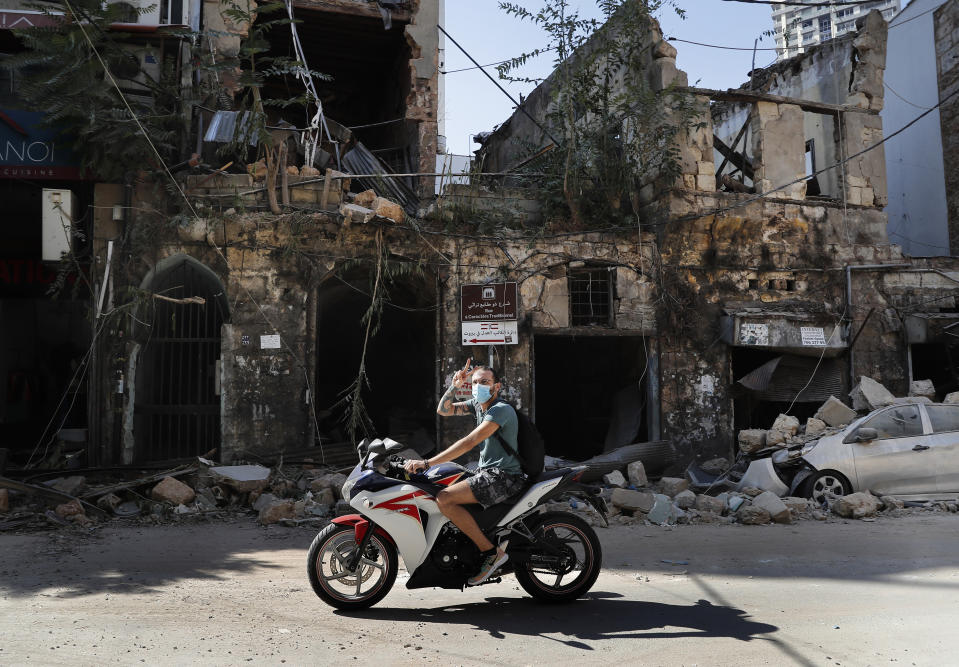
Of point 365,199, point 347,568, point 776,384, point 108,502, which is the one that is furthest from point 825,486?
point 108,502

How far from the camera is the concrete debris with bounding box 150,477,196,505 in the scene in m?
8.45

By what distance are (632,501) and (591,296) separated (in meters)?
4.53

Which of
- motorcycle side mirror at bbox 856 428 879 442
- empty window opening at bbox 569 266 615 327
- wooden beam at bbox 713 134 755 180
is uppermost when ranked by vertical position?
wooden beam at bbox 713 134 755 180

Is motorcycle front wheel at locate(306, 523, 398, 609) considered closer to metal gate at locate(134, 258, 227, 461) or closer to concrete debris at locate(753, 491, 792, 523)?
concrete debris at locate(753, 491, 792, 523)

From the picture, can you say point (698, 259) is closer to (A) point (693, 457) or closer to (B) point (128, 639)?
(A) point (693, 457)

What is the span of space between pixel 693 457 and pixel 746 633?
7842mm

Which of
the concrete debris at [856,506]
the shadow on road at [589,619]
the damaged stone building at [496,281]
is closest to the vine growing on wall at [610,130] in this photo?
the damaged stone building at [496,281]

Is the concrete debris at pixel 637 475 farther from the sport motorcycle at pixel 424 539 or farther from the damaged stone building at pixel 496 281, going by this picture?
the sport motorcycle at pixel 424 539

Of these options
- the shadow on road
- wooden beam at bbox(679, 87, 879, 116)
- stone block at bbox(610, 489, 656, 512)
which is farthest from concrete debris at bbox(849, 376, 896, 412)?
the shadow on road

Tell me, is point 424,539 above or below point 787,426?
below

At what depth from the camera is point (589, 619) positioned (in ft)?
14.7

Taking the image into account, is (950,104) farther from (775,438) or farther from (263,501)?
(263,501)

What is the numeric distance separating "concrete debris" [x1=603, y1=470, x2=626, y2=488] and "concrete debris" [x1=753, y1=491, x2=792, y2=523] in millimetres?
2069

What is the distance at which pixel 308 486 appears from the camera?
9539 mm
